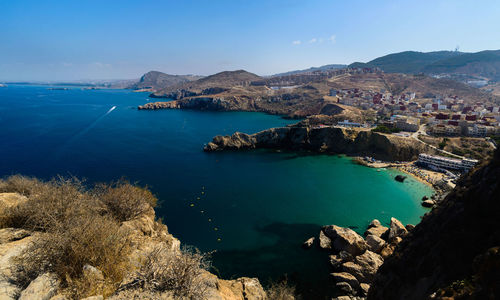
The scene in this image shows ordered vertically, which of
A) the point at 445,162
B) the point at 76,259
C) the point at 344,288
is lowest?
the point at 344,288

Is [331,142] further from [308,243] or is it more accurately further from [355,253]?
[355,253]

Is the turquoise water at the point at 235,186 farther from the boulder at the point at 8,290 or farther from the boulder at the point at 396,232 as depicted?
the boulder at the point at 8,290

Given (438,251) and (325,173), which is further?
(325,173)

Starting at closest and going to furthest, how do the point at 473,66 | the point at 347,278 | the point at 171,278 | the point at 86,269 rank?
the point at 86,269
the point at 171,278
the point at 347,278
the point at 473,66

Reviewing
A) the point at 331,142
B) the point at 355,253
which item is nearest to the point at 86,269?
the point at 355,253

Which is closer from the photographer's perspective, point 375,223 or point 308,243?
point 308,243

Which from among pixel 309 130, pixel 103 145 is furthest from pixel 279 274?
pixel 103 145

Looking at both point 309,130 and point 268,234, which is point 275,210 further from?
point 309,130
